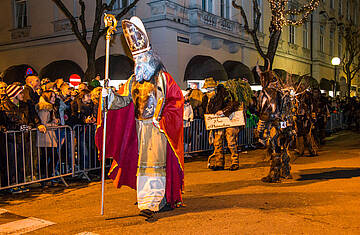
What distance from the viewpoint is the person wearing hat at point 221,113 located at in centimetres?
884

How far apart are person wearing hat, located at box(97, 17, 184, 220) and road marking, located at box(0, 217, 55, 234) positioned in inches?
52.2

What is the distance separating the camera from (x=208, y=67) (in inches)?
690

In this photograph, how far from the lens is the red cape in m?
5.36

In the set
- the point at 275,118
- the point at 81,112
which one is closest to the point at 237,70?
the point at 81,112

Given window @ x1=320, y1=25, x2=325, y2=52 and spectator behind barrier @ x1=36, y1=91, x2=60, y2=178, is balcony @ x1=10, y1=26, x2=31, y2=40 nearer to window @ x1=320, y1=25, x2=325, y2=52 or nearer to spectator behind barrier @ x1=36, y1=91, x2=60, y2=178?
spectator behind barrier @ x1=36, y1=91, x2=60, y2=178

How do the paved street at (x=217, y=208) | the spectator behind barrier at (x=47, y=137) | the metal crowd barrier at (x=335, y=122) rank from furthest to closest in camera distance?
the metal crowd barrier at (x=335, y=122) < the spectator behind barrier at (x=47, y=137) < the paved street at (x=217, y=208)

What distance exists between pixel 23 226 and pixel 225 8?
1791cm

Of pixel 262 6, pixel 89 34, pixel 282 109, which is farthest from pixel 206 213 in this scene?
pixel 262 6

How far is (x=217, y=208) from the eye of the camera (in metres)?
5.68

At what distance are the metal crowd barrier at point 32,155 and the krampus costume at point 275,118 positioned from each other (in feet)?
13.1

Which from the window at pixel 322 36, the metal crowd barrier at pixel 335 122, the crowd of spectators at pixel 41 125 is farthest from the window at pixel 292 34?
the crowd of spectators at pixel 41 125

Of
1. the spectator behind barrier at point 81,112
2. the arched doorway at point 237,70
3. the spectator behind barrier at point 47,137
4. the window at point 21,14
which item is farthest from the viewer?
the window at point 21,14

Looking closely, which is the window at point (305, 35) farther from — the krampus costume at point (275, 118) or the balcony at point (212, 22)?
the krampus costume at point (275, 118)

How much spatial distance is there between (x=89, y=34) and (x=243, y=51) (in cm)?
894
